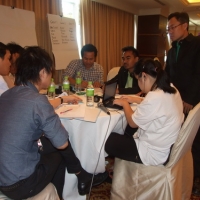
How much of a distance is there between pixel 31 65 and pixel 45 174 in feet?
2.05

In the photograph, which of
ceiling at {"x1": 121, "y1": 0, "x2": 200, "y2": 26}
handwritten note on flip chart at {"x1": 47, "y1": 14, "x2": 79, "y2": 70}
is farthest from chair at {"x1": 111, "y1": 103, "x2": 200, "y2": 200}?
ceiling at {"x1": 121, "y1": 0, "x2": 200, "y2": 26}

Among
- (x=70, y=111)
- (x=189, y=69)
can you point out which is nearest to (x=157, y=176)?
(x=70, y=111)

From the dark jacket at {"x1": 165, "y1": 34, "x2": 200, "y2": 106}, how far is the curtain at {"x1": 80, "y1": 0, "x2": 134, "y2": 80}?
269 centimetres

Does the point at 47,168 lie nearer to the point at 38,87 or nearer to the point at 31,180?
the point at 31,180

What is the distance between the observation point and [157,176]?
4.59 feet

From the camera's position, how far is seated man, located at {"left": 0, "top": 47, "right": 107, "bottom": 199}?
1.02 metres

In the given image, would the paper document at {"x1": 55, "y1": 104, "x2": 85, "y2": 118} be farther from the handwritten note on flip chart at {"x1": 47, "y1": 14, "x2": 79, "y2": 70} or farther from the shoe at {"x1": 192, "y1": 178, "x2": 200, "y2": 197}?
the handwritten note on flip chart at {"x1": 47, "y1": 14, "x2": 79, "y2": 70}

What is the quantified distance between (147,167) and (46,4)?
3.31 m

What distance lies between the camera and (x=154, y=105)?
133cm

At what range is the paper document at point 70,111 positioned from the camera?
4.90 ft

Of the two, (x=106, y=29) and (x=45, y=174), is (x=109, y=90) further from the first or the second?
(x=106, y=29)

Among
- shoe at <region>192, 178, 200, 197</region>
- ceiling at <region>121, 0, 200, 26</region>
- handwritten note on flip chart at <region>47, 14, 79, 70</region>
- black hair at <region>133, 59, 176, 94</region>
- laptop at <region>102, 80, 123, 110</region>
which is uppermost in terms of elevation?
ceiling at <region>121, 0, 200, 26</region>

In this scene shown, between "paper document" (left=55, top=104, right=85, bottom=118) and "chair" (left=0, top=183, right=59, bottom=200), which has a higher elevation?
"paper document" (left=55, top=104, right=85, bottom=118)

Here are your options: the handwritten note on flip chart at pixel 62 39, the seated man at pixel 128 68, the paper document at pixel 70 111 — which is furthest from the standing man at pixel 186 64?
the handwritten note on flip chart at pixel 62 39
